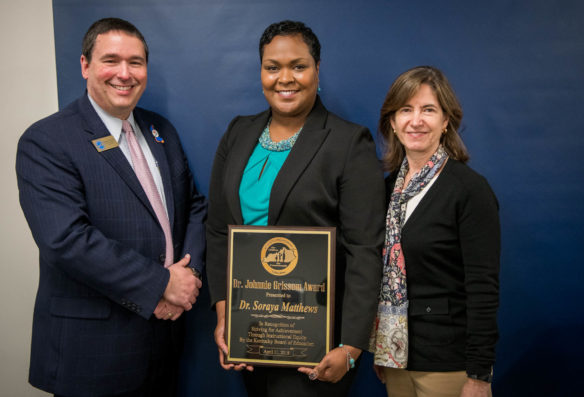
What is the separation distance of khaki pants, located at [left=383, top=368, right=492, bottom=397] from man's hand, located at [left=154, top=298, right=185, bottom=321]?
3.01 feet

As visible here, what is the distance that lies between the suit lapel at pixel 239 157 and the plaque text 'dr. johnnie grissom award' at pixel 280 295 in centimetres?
16

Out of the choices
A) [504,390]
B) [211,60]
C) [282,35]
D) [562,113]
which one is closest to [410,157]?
[282,35]

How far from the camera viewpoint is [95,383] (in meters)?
1.64

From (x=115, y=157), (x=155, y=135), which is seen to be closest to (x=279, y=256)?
Result: (x=115, y=157)

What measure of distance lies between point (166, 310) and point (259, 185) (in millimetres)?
641

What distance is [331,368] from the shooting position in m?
1.44

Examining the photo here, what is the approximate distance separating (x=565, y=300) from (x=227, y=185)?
180 centimetres

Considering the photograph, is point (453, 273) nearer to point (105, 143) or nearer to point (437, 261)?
point (437, 261)

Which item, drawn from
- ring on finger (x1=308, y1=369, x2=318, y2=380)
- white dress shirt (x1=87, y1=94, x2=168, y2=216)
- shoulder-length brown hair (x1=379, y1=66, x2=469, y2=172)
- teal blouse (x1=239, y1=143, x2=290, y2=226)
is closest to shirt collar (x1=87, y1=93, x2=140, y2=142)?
white dress shirt (x1=87, y1=94, x2=168, y2=216)

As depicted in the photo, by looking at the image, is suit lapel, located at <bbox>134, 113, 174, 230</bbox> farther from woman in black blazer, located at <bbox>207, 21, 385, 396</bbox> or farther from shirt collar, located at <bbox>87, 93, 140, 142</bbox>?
woman in black blazer, located at <bbox>207, 21, 385, 396</bbox>

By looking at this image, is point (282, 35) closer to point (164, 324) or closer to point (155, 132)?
point (155, 132)

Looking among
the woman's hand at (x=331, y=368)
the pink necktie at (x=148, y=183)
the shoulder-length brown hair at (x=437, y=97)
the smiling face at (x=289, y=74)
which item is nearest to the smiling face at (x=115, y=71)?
the pink necktie at (x=148, y=183)

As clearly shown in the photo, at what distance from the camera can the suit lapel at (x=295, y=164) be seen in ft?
4.99

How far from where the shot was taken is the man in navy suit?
1537 millimetres
